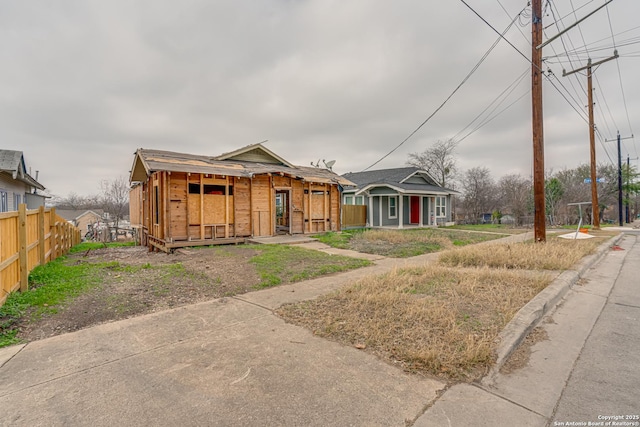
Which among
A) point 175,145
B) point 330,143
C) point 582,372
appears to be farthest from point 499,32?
point 175,145

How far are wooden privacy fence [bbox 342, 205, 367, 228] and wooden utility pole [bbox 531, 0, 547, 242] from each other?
11799 mm

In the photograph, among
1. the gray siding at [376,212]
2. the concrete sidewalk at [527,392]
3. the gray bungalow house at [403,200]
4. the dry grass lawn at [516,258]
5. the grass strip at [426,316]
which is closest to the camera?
the concrete sidewalk at [527,392]

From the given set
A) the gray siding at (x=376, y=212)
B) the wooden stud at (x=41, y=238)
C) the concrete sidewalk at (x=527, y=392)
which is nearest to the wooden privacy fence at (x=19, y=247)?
the wooden stud at (x=41, y=238)

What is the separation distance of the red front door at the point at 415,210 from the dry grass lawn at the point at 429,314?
52.8ft

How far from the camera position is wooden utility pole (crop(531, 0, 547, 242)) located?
387 inches

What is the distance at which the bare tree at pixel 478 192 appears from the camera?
1283 inches

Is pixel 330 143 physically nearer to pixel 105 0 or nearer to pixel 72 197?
pixel 105 0

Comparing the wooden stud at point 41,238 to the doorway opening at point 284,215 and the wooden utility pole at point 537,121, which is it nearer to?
the doorway opening at point 284,215

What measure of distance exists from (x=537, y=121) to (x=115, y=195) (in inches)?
1459

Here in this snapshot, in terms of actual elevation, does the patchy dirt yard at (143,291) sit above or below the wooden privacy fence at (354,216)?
below

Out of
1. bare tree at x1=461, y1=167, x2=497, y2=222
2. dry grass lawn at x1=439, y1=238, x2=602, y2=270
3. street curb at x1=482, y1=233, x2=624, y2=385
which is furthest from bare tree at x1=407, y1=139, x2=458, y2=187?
street curb at x1=482, y1=233, x2=624, y2=385

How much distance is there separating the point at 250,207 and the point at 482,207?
93.3ft

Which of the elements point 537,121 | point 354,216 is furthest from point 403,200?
point 537,121

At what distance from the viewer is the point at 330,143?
1137 inches
